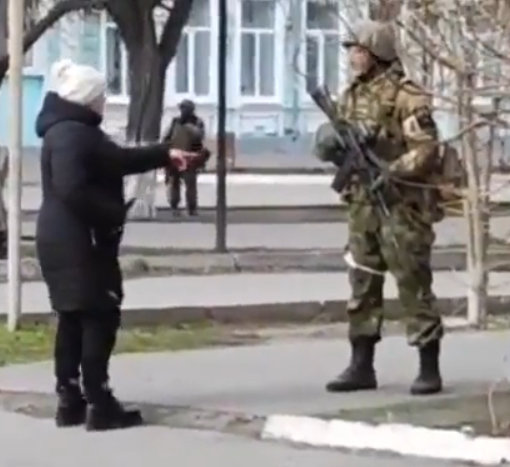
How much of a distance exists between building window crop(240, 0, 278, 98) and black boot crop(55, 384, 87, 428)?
3621 centimetres

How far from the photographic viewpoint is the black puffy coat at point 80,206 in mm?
8625

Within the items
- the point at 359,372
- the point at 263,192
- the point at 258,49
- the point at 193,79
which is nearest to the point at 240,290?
the point at 359,372

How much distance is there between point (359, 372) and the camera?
32.4ft

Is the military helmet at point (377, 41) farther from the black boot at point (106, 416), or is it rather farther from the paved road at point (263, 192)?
the paved road at point (263, 192)

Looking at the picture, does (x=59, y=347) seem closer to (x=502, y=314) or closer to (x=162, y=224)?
(x=502, y=314)

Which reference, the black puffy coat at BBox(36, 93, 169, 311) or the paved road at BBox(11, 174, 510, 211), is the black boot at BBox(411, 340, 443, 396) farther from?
the paved road at BBox(11, 174, 510, 211)

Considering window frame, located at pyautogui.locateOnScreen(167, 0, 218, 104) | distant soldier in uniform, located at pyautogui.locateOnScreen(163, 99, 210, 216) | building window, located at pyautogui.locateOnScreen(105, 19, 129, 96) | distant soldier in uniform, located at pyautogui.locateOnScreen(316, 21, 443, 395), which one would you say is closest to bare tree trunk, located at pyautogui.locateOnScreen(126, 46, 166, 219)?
distant soldier in uniform, located at pyautogui.locateOnScreen(163, 99, 210, 216)

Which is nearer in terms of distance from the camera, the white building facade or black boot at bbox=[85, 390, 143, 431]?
black boot at bbox=[85, 390, 143, 431]

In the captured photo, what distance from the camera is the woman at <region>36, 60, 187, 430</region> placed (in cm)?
864

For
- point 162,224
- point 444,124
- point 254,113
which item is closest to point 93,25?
point 254,113

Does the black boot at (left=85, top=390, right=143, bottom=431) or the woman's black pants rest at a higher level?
the woman's black pants

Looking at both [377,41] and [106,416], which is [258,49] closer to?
[377,41]

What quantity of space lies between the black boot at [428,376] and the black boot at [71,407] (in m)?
1.80

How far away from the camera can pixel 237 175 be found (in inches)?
1539
